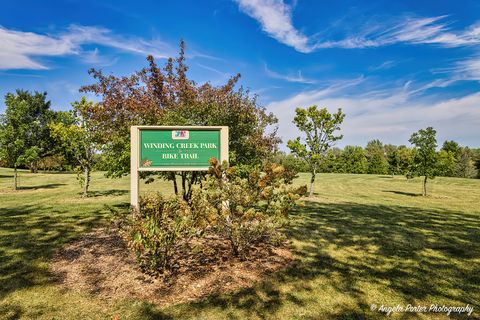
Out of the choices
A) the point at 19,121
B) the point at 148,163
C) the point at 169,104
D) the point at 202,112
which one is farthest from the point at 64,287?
the point at 19,121

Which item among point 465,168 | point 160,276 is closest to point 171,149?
point 160,276

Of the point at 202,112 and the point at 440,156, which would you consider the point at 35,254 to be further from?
the point at 440,156

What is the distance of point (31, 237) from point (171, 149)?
439 cm

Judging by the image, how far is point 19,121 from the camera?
18.6 meters

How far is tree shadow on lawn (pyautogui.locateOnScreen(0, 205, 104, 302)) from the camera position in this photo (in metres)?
5.31

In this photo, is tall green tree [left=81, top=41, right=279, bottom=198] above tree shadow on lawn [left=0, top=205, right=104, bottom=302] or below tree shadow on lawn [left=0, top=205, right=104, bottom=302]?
above

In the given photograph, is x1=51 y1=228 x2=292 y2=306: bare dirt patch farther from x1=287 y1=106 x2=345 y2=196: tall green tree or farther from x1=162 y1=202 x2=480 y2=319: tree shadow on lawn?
x1=287 y1=106 x2=345 y2=196: tall green tree

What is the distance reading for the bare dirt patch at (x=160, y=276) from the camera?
15.9 feet

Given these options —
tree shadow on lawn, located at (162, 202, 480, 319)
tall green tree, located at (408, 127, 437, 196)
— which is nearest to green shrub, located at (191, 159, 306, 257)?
tree shadow on lawn, located at (162, 202, 480, 319)

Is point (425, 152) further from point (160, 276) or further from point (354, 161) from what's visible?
point (354, 161)

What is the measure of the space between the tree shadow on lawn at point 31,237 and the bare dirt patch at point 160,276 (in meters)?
0.40

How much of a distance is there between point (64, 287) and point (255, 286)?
130 inches

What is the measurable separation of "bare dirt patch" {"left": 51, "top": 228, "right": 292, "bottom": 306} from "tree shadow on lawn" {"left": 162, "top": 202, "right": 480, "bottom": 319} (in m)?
0.36

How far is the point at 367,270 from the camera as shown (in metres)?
5.77
